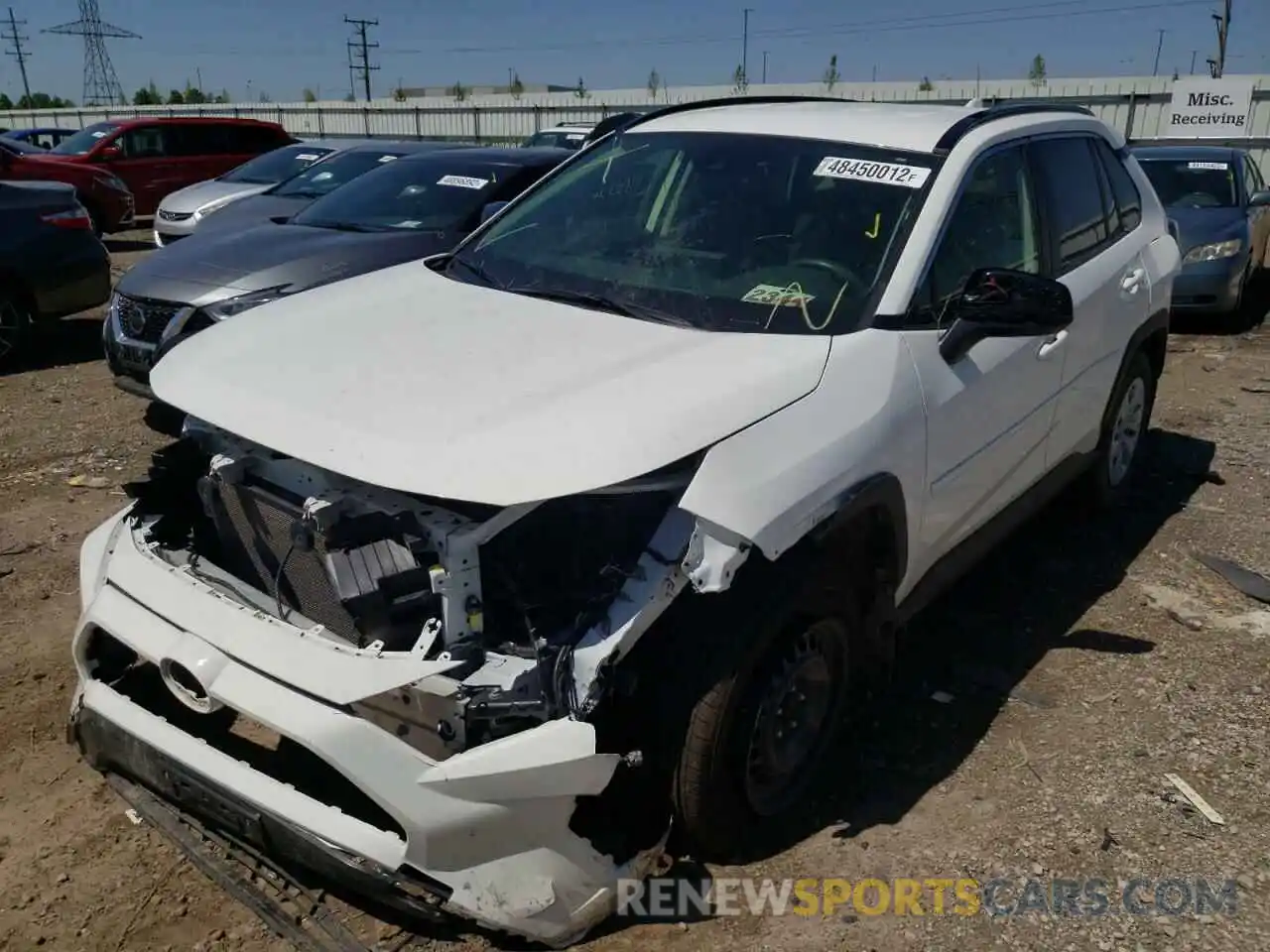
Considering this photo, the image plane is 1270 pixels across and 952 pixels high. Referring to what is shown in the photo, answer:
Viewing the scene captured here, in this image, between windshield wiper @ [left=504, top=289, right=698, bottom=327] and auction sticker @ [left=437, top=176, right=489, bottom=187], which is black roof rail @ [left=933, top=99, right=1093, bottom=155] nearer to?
windshield wiper @ [left=504, top=289, right=698, bottom=327]

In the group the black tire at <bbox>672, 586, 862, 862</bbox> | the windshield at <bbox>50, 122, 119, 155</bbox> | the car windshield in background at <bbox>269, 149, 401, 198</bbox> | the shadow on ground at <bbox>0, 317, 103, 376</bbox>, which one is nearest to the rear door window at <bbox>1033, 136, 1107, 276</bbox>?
the black tire at <bbox>672, 586, 862, 862</bbox>

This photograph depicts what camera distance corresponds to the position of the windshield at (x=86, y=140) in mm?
17172

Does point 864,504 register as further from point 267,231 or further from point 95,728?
point 267,231

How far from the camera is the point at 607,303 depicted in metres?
3.26

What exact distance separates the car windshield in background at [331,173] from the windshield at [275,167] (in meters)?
2.90

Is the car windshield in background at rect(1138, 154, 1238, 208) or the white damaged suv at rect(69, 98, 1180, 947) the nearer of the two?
the white damaged suv at rect(69, 98, 1180, 947)

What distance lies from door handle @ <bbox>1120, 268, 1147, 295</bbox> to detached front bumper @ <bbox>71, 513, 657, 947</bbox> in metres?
Result: 3.34

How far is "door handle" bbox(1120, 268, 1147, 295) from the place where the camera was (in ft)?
15.0

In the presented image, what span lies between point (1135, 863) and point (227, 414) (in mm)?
2755

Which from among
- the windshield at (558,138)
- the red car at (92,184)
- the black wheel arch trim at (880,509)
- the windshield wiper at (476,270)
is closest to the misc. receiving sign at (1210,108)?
the windshield at (558,138)

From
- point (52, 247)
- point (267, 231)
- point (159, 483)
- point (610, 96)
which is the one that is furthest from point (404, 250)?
point (610, 96)

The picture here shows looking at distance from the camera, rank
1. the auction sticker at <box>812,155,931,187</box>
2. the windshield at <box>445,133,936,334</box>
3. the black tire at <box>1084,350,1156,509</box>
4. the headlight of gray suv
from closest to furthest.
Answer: the windshield at <box>445,133,936,334</box>
the auction sticker at <box>812,155,931,187</box>
the black tire at <box>1084,350,1156,509</box>
the headlight of gray suv

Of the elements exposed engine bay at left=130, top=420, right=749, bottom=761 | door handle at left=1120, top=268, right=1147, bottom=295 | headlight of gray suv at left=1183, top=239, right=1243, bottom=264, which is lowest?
headlight of gray suv at left=1183, top=239, right=1243, bottom=264

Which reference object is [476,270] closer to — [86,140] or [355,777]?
[355,777]
